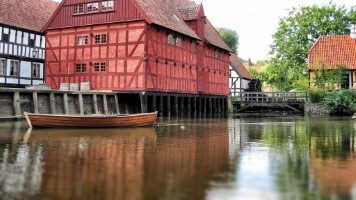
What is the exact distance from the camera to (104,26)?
33.6 meters

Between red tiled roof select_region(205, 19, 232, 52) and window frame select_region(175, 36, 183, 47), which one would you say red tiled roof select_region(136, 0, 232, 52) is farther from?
window frame select_region(175, 36, 183, 47)

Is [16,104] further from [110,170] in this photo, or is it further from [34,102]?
[110,170]

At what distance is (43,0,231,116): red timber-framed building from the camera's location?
107ft

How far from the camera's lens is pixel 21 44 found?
36.5 metres

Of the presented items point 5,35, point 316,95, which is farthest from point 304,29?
point 5,35

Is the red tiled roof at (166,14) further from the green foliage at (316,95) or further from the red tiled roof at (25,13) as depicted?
the green foliage at (316,95)

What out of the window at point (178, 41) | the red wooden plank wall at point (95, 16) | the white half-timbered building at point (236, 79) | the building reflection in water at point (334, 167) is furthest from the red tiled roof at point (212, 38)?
the building reflection in water at point (334, 167)

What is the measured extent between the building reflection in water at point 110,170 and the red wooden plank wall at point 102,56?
18.6 metres

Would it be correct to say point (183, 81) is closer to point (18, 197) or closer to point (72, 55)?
point (72, 55)

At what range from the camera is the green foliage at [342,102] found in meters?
40.3

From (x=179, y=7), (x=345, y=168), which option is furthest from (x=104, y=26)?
(x=345, y=168)

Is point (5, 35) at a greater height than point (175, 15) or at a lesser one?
lesser

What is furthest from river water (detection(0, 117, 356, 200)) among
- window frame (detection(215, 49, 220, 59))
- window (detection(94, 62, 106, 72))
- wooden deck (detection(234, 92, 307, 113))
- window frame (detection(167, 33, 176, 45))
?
wooden deck (detection(234, 92, 307, 113))

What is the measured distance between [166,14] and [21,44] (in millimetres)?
12492
